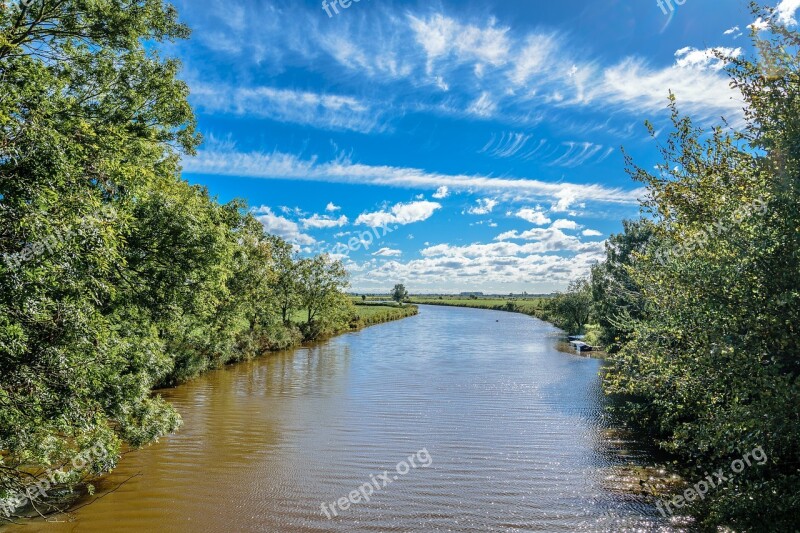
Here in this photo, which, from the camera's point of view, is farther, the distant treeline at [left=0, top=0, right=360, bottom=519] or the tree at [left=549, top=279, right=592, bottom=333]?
the tree at [left=549, top=279, right=592, bottom=333]

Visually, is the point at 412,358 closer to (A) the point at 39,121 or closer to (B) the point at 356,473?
(B) the point at 356,473

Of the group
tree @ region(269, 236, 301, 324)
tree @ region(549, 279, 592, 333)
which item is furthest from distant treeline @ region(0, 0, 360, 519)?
tree @ region(549, 279, 592, 333)

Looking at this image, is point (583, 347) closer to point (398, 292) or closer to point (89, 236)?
point (89, 236)

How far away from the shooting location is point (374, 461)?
13.1 m

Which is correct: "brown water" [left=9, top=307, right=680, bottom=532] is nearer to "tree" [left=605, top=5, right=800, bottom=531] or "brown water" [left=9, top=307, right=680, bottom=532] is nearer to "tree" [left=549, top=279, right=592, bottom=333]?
"tree" [left=605, top=5, right=800, bottom=531]

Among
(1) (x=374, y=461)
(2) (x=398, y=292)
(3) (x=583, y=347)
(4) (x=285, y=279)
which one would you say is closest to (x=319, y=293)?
(4) (x=285, y=279)

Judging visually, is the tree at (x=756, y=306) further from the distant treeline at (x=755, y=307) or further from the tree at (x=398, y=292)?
the tree at (x=398, y=292)

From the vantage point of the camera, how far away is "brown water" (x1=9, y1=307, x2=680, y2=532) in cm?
971

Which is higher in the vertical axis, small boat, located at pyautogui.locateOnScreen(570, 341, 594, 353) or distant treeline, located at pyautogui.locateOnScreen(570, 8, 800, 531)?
distant treeline, located at pyautogui.locateOnScreen(570, 8, 800, 531)

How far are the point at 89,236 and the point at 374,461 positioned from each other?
958 centimetres

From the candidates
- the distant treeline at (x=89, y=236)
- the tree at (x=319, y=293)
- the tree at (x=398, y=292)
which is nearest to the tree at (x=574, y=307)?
the tree at (x=319, y=293)

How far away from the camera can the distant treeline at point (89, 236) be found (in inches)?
260

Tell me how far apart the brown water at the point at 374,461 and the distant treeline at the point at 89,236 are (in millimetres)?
1685

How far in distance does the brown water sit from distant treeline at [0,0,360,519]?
1685 millimetres
